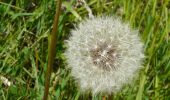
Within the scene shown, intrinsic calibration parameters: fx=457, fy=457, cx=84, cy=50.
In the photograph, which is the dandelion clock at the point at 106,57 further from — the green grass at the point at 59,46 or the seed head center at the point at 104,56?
the green grass at the point at 59,46

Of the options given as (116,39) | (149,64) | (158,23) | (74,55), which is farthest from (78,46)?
(158,23)

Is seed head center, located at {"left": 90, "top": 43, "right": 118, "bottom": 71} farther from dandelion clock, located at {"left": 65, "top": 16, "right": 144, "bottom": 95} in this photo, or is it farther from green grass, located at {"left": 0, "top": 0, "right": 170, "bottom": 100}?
green grass, located at {"left": 0, "top": 0, "right": 170, "bottom": 100}

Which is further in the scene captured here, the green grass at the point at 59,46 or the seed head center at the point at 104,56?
Answer: the green grass at the point at 59,46

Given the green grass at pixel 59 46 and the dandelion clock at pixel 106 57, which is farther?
the green grass at pixel 59 46

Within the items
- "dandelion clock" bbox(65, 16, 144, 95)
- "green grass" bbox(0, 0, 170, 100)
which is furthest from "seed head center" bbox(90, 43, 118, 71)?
"green grass" bbox(0, 0, 170, 100)

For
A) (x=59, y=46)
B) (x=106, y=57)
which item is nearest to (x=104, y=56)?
(x=106, y=57)

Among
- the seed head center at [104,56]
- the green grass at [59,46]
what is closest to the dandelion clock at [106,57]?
the seed head center at [104,56]
